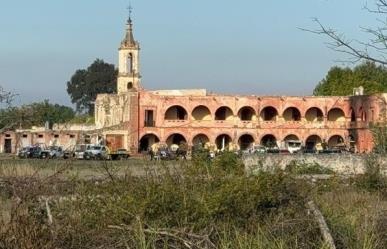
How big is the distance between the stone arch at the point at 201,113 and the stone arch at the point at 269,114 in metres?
5.58

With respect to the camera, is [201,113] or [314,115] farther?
[314,115]

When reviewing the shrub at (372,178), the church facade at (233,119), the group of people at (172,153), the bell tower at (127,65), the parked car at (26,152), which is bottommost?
the shrub at (372,178)

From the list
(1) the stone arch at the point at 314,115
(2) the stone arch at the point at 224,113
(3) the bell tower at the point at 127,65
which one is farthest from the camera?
(3) the bell tower at the point at 127,65

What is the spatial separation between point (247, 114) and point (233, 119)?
2472 millimetres

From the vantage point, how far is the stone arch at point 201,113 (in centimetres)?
7512

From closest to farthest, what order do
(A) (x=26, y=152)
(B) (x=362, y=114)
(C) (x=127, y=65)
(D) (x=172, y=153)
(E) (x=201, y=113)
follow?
(D) (x=172, y=153) < (A) (x=26, y=152) < (B) (x=362, y=114) < (E) (x=201, y=113) < (C) (x=127, y=65)

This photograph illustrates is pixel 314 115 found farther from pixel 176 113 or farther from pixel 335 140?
pixel 176 113

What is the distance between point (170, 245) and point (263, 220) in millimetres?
1429

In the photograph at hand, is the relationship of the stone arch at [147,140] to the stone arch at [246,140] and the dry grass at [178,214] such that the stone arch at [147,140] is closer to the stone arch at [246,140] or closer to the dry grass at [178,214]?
the stone arch at [246,140]

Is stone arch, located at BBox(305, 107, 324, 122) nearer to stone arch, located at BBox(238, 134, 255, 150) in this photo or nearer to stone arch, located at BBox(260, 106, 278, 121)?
stone arch, located at BBox(260, 106, 278, 121)

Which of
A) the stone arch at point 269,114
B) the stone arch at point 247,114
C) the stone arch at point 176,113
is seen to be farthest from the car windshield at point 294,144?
the stone arch at point 176,113

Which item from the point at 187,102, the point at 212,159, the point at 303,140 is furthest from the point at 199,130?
the point at 212,159

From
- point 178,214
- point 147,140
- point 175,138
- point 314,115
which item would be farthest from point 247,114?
point 178,214

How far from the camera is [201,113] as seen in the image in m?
75.6
